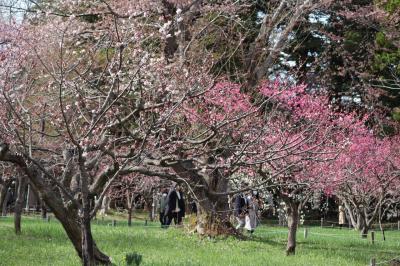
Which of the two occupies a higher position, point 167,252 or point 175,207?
point 175,207

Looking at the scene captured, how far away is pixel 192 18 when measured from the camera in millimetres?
13781

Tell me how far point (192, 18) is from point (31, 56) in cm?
572

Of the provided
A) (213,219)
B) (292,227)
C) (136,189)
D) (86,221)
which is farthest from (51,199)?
(136,189)

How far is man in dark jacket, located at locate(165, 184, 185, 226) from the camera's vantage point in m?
19.8

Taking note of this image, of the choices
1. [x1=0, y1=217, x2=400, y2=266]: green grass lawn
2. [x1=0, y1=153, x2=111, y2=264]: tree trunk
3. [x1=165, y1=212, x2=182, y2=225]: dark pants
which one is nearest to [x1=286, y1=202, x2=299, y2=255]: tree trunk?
[x1=0, y1=217, x2=400, y2=266]: green grass lawn

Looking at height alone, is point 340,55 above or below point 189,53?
above

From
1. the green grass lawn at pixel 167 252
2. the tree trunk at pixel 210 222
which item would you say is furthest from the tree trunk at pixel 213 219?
the green grass lawn at pixel 167 252

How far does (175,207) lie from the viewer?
20.2 m

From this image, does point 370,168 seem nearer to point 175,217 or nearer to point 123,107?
point 175,217

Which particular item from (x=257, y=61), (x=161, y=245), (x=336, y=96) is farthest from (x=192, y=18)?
(x=336, y=96)

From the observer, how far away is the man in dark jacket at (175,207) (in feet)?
64.8

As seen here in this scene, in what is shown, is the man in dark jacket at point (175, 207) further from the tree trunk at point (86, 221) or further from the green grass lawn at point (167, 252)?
the tree trunk at point (86, 221)

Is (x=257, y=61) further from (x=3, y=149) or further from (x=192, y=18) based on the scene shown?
(x=3, y=149)

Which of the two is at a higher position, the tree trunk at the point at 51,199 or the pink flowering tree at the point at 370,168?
the pink flowering tree at the point at 370,168
